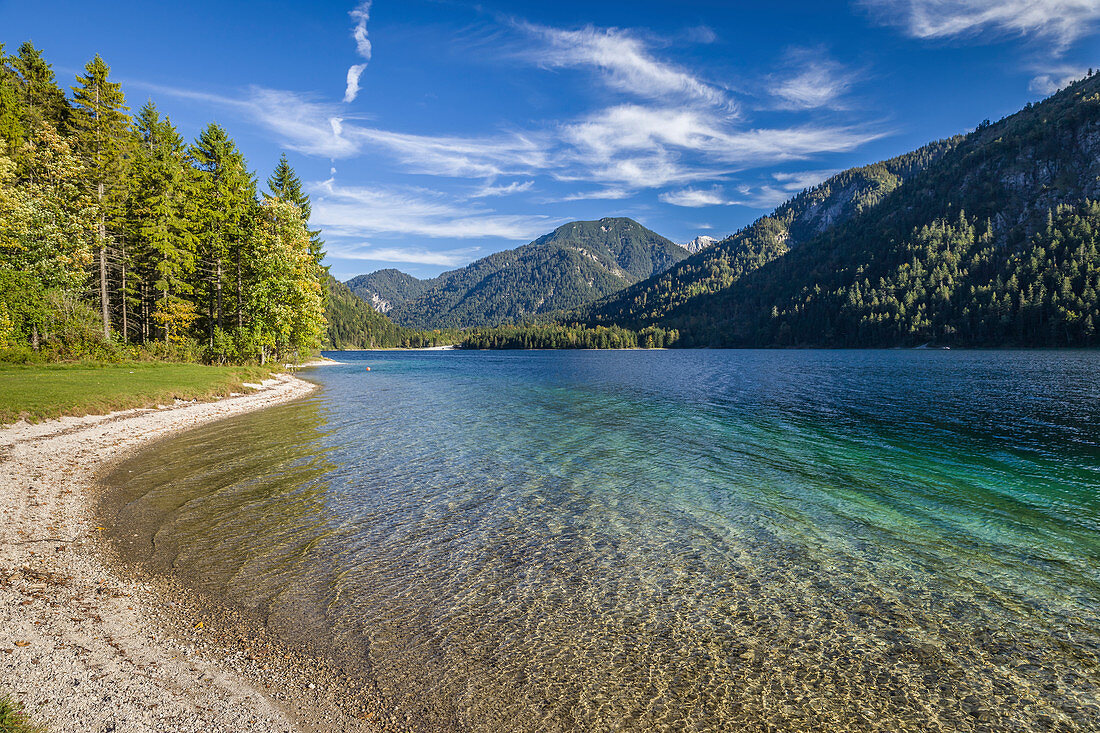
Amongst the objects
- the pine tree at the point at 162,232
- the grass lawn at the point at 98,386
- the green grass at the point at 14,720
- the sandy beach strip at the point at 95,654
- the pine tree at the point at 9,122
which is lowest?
the sandy beach strip at the point at 95,654

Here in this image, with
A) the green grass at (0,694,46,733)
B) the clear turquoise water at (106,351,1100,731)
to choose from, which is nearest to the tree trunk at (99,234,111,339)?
the clear turquoise water at (106,351,1100,731)

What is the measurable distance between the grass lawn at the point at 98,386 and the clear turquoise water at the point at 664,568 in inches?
243

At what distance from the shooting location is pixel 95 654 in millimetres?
7086

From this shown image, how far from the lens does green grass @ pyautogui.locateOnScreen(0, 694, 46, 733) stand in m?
5.04

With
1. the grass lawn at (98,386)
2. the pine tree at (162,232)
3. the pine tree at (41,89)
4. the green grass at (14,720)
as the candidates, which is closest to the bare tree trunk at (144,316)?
the pine tree at (162,232)

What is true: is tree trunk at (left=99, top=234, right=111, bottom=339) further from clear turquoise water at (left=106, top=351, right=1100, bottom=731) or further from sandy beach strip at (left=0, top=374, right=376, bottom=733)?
sandy beach strip at (left=0, top=374, right=376, bottom=733)

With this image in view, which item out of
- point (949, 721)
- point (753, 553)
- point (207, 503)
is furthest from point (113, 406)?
point (949, 721)

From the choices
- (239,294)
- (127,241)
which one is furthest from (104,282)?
(239,294)

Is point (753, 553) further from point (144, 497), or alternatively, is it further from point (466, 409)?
point (466, 409)

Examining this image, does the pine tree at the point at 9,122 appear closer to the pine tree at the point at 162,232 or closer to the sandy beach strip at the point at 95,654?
the pine tree at the point at 162,232

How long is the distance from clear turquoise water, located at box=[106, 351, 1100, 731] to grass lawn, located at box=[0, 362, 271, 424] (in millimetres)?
6170

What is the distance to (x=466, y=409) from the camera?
124 feet

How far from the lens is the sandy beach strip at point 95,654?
590cm

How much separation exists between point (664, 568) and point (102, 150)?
58973mm
